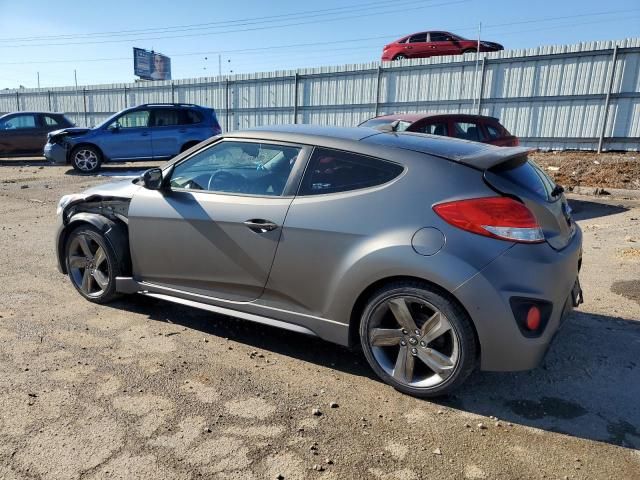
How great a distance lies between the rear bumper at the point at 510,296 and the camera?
2.73 m

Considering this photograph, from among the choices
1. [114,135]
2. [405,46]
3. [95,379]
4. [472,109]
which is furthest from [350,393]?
[405,46]

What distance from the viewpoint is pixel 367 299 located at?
3.14 meters

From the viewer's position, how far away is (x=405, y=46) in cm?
1972

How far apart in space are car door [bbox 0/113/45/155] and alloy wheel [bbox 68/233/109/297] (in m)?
14.5

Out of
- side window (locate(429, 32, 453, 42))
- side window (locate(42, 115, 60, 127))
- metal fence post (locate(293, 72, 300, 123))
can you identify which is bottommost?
side window (locate(42, 115, 60, 127))

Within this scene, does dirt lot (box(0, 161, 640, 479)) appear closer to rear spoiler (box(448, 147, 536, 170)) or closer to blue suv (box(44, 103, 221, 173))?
rear spoiler (box(448, 147, 536, 170))

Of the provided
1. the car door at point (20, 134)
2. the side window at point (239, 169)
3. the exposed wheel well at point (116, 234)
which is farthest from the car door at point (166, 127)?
the side window at point (239, 169)

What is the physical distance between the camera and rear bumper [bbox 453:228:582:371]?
273 cm

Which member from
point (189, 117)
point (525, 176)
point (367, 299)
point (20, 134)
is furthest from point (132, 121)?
point (525, 176)

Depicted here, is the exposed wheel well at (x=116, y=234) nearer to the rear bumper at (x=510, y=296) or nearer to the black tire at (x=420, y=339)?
the black tire at (x=420, y=339)

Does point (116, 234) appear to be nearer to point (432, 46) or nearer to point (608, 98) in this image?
point (608, 98)

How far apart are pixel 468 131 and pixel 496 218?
712 centimetres

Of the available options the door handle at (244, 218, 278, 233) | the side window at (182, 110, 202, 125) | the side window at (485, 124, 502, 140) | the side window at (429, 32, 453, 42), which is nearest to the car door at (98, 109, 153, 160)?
the side window at (182, 110, 202, 125)

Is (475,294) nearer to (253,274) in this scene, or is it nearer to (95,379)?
(253,274)
